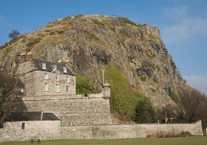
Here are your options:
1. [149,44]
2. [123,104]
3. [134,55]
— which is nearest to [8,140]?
[123,104]

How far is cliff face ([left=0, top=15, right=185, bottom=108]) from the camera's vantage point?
8238 centimetres

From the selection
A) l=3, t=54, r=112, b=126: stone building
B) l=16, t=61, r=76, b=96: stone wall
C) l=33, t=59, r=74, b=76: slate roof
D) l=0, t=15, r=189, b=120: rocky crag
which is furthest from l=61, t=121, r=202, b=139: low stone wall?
l=0, t=15, r=189, b=120: rocky crag

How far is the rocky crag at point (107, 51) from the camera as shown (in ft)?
270

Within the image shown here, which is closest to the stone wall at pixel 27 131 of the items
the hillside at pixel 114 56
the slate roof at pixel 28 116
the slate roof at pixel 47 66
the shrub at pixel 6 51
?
the slate roof at pixel 28 116

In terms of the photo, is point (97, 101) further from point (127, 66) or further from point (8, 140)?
point (127, 66)

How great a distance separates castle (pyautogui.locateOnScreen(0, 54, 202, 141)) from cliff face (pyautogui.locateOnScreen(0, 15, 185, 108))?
1619 centimetres

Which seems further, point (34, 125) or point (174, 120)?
point (174, 120)

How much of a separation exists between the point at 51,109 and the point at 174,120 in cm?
4123

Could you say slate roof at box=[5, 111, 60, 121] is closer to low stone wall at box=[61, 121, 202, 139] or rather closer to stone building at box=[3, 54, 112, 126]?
stone building at box=[3, 54, 112, 126]

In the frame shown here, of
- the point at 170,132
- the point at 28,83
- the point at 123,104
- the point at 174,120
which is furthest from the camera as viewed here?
the point at 174,120

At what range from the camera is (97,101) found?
52.7 metres

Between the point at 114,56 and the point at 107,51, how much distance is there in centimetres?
313

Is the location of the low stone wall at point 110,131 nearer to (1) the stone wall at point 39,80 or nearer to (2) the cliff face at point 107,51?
(1) the stone wall at point 39,80

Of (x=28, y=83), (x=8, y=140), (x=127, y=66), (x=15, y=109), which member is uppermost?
(x=127, y=66)
